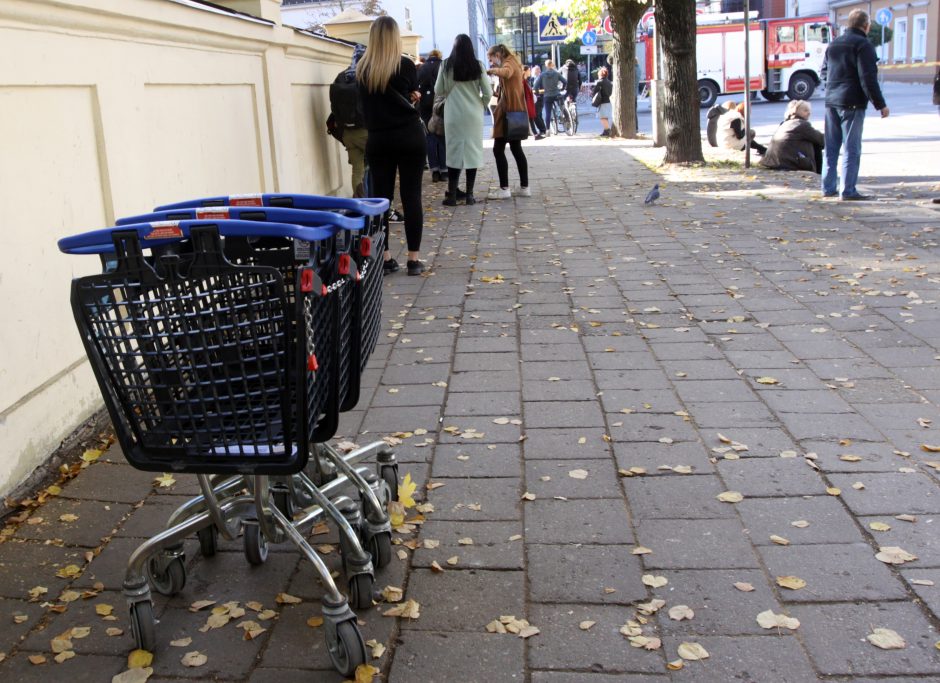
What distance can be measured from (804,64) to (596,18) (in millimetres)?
15924

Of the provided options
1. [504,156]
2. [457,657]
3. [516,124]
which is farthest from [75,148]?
[504,156]

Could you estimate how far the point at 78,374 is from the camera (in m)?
4.62

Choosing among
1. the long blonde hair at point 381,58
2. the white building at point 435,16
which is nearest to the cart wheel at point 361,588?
the long blonde hair at point 381,58

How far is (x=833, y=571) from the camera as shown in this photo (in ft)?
10.6

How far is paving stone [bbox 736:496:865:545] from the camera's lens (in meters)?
3.46

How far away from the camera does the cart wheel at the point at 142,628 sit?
2895mm

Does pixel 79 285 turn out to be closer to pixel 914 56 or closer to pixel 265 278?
pixel 265 278

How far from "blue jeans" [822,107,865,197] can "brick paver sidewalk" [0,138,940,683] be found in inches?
149

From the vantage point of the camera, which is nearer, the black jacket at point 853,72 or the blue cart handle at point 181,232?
the blue cart handle at point 181,232

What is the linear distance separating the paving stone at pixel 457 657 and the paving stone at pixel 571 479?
1.04 meters

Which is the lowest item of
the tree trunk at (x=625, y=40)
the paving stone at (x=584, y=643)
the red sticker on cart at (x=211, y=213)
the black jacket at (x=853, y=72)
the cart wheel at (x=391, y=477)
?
the paving stone at (x=584, y=643)

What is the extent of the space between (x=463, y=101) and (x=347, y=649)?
30.5 ft

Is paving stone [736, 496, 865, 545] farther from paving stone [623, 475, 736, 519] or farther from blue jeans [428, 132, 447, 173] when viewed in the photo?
blue jeans [428, 132, 447, 173]

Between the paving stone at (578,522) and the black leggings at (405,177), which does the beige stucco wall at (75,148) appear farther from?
the paving stone at (578,522)
